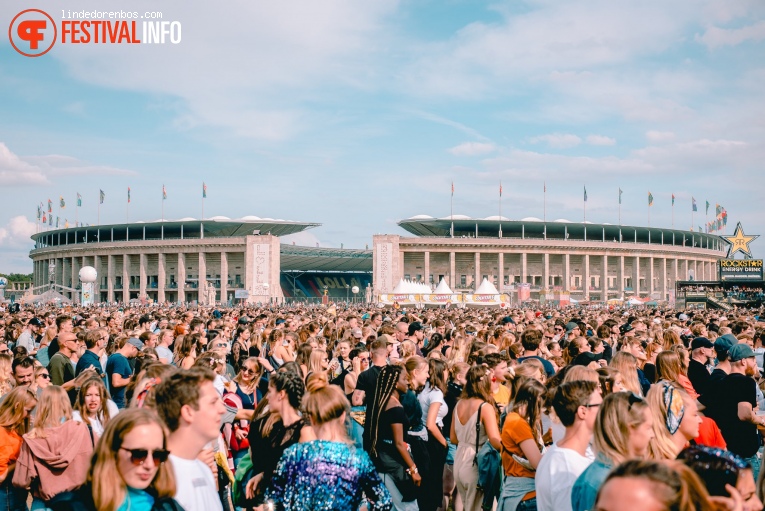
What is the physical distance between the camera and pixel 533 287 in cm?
10206

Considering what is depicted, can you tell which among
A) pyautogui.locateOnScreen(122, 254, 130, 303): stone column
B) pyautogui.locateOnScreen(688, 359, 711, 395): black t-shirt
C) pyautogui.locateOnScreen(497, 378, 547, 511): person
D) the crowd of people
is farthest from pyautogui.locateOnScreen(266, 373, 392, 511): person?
pyautogui.locateOnScreen(122, 254, 130, 303): stone column

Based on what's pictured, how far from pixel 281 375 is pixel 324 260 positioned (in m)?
105

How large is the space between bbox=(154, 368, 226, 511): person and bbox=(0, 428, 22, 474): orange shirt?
259 cm

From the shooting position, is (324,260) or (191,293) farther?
(324,260)

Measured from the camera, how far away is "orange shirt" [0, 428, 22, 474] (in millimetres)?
5517

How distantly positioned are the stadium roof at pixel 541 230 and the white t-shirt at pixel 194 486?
326 ft

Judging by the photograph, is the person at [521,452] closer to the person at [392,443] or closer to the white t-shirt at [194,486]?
the person at [392,443]

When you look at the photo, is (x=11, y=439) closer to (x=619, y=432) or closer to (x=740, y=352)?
(x=619, y=432)

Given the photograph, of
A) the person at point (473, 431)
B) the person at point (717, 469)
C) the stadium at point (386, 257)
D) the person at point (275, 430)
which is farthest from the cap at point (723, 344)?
the stadium at point (386, 257)

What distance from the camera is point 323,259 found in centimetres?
10862

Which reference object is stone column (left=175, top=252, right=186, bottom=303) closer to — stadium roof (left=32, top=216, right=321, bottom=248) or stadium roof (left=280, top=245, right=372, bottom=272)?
stadium roof (left=32, top=216, right=321, bottom=248)

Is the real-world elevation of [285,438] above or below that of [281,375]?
below

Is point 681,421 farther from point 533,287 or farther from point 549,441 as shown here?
point 533,287

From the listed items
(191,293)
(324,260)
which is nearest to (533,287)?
(324,260)
